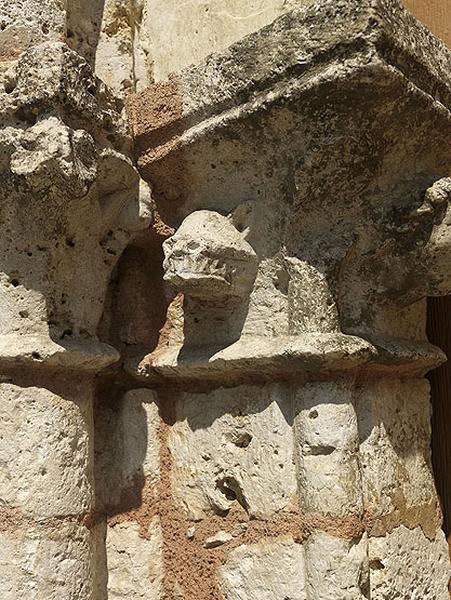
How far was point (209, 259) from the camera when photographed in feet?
5.30

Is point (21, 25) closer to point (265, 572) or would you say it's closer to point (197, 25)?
point (197, 25)

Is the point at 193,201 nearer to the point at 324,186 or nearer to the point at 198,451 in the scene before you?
the point at 324,186

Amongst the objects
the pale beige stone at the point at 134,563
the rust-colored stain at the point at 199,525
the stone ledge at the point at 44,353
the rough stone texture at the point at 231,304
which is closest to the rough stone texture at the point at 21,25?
the rough stone texture at the point at 231,304

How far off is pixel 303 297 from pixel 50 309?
54 cm

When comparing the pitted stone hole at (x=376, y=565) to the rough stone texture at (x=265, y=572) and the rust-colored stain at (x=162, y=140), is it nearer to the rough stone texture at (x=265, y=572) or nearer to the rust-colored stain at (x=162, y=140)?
the rough stone texture at (x=265, y=572)

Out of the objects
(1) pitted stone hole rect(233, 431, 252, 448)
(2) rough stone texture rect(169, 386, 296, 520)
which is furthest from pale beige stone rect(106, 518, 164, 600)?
(1) pitted stone hole rect(233, 431, 252, 448)

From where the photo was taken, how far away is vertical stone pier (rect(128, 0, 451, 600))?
1512mm

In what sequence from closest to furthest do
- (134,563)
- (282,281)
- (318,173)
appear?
(318,173)
(282,281)
(134,563)

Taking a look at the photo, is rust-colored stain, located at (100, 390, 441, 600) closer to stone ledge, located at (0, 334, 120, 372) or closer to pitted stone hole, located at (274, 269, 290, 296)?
stone ledge, located at (0, 334, 120, 372)

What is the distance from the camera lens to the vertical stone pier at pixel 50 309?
1.51 metres

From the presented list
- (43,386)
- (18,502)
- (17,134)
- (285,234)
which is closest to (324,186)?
(285,234)

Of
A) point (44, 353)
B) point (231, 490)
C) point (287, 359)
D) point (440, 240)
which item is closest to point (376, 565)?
point (231, 490)

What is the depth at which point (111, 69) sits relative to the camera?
1.87 m

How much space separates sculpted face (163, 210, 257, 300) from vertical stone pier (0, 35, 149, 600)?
0.68ft
